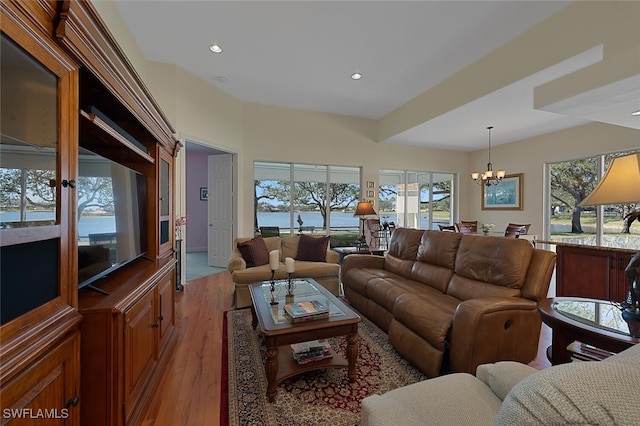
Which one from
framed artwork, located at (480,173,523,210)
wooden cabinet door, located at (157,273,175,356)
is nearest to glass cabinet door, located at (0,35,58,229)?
wooden cabinet door, located at (157,273,175,356)

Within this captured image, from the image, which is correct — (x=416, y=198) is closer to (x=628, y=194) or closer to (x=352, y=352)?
(x=628, y=194)

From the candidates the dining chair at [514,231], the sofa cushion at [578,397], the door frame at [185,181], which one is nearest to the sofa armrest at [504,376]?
the sofa cushion at [578,397]

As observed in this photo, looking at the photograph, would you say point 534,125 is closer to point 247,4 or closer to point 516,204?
point 516,204

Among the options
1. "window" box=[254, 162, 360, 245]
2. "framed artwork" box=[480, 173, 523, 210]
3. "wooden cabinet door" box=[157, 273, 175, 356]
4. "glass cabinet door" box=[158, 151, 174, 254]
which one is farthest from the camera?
"framed artwork" box=[480, 173, 523, 210]

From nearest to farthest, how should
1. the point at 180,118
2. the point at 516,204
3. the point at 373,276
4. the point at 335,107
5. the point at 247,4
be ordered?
the point at 247,4
the point at 373,276
the point at 180,118
the point at 335,107
the point at 516,204

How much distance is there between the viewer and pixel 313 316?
1.97m

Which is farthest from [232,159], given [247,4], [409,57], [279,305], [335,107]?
[279,305]

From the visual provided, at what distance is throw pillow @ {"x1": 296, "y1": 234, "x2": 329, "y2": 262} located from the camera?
4.00 meters

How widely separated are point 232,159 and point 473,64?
4.57 m

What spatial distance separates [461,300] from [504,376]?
1.39m

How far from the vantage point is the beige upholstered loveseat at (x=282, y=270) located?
11.1 ft

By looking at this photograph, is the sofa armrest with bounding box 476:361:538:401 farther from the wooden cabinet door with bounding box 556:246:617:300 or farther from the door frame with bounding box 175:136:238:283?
the door frame with bounding box 175:136:238:283

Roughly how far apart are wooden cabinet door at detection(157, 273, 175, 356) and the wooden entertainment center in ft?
1.73

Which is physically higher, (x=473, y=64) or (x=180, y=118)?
(x=473, y=64)
